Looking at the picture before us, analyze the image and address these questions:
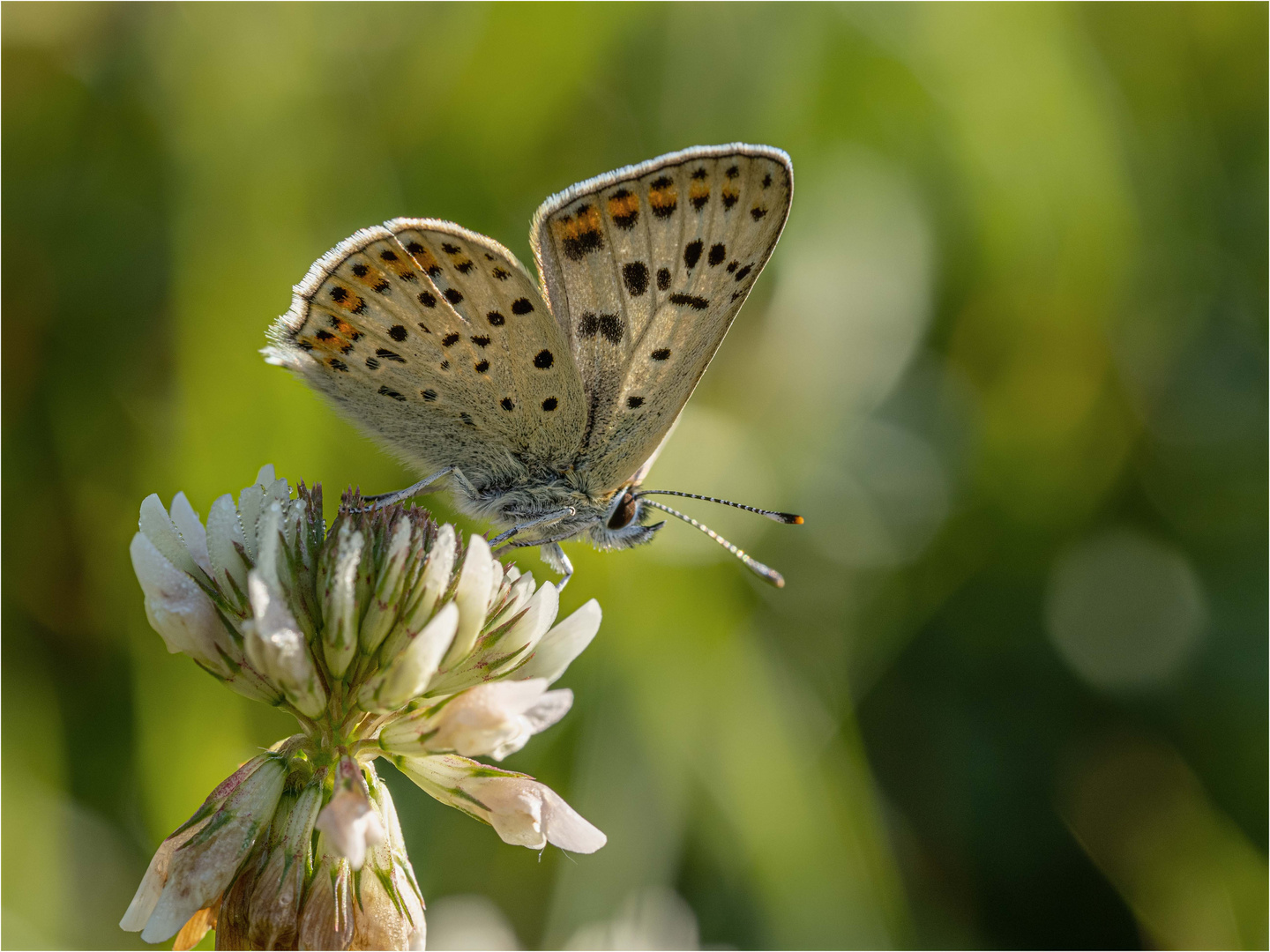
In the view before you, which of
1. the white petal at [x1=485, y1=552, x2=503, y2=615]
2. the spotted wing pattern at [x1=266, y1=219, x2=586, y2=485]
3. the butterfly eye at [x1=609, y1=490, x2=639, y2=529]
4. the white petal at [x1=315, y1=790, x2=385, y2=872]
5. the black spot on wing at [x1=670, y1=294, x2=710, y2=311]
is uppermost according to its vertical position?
the black spot on wing at [x1=670, y1=294, x2=710, y2=311]

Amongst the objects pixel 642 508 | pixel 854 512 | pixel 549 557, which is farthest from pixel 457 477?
pixel 854 512

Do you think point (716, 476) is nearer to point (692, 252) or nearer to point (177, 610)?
point (692, 252)

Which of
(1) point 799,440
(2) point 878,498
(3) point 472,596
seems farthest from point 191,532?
(2) point 878,498

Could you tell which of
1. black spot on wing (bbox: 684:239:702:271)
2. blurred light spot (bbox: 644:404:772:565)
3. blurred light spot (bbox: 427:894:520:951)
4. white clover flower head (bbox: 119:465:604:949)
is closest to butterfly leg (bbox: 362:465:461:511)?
white clover flower head (bbox: 119:465:604:949)

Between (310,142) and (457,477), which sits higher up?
(310,142)

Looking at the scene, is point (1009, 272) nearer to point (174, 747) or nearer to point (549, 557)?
point (549, 557)

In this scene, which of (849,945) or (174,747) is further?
(849,945)

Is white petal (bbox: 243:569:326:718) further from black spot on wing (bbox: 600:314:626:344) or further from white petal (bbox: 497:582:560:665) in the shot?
black spot on wing (bbox: 600:314:626:344)

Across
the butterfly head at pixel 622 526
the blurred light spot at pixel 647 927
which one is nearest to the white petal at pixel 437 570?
the butterfly head at pixel 622 526
